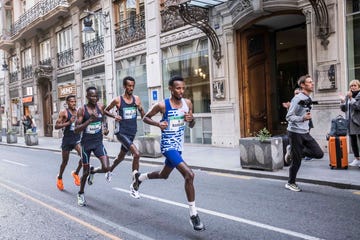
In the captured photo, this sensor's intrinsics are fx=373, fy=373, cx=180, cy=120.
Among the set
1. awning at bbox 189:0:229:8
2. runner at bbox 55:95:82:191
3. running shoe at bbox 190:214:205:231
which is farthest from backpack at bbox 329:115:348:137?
awning at bbox 189:0:229:8

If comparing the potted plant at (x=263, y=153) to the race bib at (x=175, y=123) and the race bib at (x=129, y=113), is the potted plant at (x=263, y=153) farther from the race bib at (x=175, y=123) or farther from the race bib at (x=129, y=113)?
the race bib at (x=175, y=123)

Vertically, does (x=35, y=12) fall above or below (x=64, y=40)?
above

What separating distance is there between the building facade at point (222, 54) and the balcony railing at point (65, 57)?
171 mm

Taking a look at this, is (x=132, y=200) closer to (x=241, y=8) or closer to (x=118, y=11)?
(x=241, y=8)

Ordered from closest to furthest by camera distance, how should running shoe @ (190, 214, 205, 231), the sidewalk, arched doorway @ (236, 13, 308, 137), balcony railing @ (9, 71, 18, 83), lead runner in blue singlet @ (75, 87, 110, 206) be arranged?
running shoe @ (190, 214, 205, 231), lead runner in blue singlet @ (75, 87, 110, 206), the sidewalk, arched doorway @ (236, 13, 308, 137), balcony railing @ (9, 71, 18, 83)

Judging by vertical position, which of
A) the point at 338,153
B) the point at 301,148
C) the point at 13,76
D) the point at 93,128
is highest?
the point at 13,76

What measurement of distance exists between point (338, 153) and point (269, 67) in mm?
7619

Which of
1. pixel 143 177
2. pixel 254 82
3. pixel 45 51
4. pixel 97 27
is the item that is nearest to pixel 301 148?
pixel 143 177

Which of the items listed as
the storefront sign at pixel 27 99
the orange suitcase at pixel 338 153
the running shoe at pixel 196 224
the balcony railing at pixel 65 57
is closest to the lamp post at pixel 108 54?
the balcony railing at pixel 65 57

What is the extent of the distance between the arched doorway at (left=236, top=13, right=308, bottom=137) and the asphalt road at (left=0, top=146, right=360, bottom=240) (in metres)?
6.42

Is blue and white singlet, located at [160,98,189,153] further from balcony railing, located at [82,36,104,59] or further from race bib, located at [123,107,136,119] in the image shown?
balcony railing, located at [82,36,104,59]

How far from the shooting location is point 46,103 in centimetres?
3055

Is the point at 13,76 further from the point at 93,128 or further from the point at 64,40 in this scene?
the point at 93,128

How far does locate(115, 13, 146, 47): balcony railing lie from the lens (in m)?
19.0
